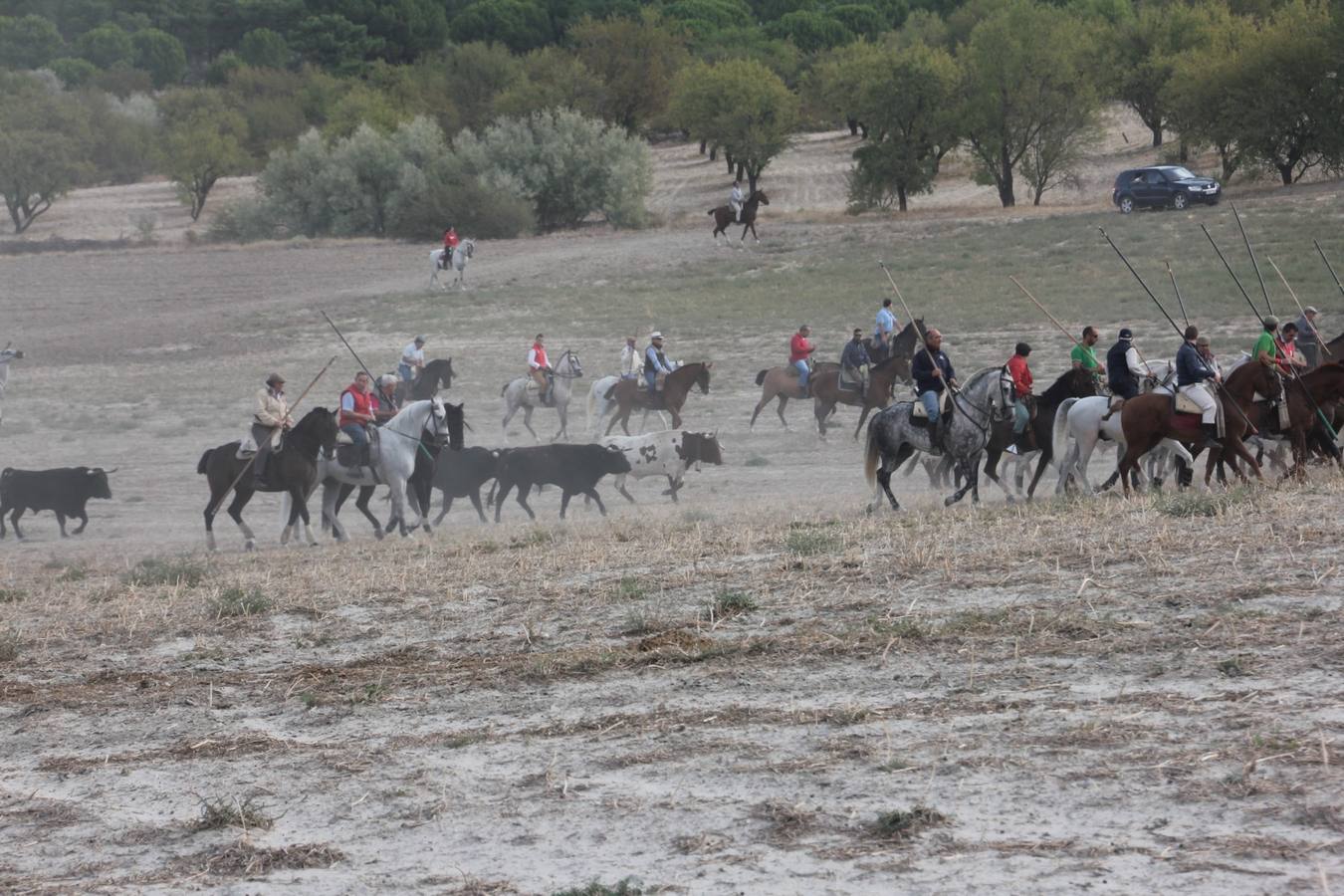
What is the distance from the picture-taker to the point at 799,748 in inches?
308

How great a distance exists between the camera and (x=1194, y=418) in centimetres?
1623

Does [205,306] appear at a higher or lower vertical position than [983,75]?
lower

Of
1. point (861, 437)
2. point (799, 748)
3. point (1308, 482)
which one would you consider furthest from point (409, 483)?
point (799, 748)

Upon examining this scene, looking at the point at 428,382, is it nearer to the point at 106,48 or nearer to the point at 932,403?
the point at 932,403

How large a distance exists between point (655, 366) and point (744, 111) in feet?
168

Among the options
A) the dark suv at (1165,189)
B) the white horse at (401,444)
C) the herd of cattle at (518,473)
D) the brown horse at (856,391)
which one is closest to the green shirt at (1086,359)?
the herd of cattle at (518,473)

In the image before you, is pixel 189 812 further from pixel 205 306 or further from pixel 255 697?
pixel 205 306

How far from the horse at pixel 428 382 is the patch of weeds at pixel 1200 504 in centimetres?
1568

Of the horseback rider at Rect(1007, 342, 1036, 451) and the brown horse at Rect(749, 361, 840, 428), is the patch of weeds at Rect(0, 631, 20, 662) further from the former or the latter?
the brown horse at Rect(749, 361, 840, 428)

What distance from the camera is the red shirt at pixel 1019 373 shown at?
1759cm

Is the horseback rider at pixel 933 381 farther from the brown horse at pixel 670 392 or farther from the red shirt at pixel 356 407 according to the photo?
the brown horse at pixel 670 392

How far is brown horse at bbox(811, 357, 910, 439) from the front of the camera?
87.2 feet

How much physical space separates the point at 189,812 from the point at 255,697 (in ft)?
6.97

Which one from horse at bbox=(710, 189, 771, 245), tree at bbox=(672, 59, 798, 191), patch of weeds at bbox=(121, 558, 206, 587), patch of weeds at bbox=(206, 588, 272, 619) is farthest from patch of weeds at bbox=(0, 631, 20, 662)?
tree at bbox=(672, 59, 798, 191)
